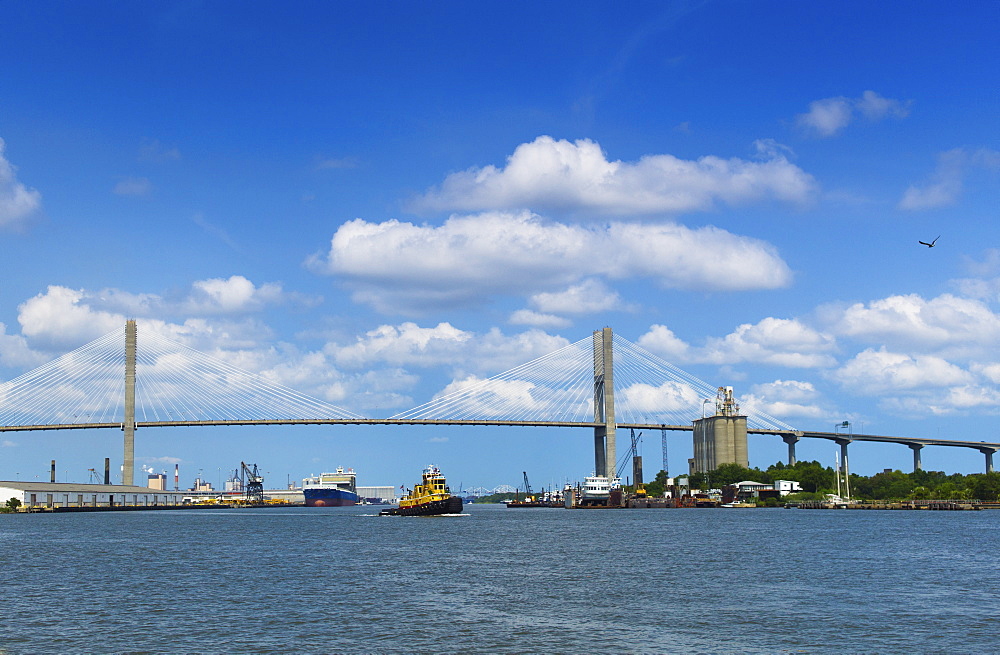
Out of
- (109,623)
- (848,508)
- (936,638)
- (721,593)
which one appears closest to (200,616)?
(109,623)

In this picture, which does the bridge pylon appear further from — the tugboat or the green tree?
the green tree

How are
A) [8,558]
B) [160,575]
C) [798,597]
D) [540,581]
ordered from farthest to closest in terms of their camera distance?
1. [8,558]
2. [160,575]
3. [540,581]
4. [798,597]

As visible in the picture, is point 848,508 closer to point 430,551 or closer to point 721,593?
point 430,551

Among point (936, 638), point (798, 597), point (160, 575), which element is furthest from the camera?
point (160, 575)

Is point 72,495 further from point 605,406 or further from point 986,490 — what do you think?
point 986,490

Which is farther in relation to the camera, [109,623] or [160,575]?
[160,575]

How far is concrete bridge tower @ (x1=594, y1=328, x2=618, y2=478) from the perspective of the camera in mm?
164125

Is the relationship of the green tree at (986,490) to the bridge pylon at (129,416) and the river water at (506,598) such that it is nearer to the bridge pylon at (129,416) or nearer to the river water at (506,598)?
the river water at (506,598)

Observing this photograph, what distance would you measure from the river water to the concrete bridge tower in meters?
97.3

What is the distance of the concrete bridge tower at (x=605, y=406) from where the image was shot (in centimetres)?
16412

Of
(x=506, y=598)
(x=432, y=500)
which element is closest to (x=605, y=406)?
(x=432, y=500)

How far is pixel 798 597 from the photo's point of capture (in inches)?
1452

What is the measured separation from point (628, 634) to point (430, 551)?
105 ft

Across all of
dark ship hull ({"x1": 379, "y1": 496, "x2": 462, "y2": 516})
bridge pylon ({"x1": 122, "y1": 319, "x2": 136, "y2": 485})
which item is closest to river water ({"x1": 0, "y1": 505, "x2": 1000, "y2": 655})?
dark ship hull ({"x1": 379, "y1": 496, "x2": 462, "y2": 516})
